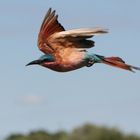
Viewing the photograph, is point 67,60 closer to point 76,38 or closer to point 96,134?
point 76,38

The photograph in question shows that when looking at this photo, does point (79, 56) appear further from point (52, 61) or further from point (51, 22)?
point (51, 22)

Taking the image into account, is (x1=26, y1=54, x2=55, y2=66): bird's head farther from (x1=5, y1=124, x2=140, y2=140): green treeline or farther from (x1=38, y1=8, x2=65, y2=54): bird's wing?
(x1=5, y1=124, x2=140, y2=140): green treeline

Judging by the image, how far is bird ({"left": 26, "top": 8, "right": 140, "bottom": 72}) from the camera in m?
5.98

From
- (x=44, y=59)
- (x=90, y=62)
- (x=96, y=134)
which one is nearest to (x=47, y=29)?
(x=44, y=59)

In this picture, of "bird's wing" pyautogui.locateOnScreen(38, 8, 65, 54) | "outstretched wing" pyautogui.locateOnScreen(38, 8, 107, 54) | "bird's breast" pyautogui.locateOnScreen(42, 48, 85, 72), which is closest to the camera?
"bird's breast" pyautogui.locateOnScreen(42, 48, 85, 72)

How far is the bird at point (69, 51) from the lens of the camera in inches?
236

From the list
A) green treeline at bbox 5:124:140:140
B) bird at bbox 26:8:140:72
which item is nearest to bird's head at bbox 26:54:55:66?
bird at bbox 26:8:140:72

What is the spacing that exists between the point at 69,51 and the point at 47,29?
532 millimetres

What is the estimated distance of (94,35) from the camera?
19.9ft

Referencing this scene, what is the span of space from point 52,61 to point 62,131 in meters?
50.2

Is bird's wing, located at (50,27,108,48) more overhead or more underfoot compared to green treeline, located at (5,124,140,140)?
more overhead

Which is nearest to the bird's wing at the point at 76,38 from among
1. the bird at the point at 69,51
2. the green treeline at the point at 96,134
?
the bird at the point at 69,51

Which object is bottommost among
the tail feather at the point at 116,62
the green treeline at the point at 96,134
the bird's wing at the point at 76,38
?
the green treeline at the point at 96,134

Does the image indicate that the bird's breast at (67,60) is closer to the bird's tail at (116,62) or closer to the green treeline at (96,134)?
the bird's tail at (116,62)
